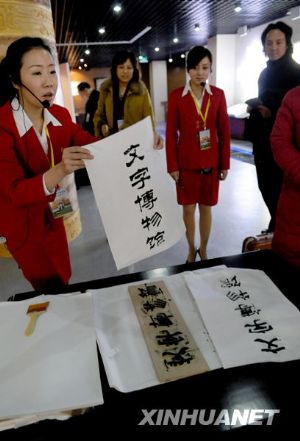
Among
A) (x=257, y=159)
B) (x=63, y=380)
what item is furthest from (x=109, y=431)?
(x=257, y=159)

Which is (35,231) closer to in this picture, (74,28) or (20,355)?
(20,355)

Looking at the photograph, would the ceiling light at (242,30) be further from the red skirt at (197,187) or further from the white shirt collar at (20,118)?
the white shirt collar at (20,118)

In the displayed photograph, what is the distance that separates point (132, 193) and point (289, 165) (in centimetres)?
55

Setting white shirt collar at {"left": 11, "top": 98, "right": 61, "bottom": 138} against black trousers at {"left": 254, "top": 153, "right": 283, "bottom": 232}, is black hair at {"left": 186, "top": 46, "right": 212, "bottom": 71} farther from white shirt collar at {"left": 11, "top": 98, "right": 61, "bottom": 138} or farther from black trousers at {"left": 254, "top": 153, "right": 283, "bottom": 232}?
white shirt collar at {"left": 11, "top": 98, "right": 61, "bottom": 138}

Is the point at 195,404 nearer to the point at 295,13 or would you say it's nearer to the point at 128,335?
the point at 128,335

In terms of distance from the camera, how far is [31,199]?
992mm

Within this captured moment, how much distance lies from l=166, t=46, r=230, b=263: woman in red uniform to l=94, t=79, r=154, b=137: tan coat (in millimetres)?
377

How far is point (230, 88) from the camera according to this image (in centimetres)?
968

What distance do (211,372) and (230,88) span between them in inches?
400

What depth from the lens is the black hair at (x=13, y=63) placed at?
1.04 m

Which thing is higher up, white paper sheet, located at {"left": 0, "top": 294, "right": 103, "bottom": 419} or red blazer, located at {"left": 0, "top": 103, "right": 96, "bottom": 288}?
red blazer, located at {"left": 0, "top": 103, "right": 96, "bottom": 288}

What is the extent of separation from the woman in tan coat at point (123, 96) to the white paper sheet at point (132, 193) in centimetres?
152

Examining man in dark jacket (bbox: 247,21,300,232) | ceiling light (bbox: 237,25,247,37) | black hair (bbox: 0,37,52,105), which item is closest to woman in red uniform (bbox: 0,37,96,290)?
black hair (bbox: 0,37,52,105)

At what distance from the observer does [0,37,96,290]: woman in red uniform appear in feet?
3.26
